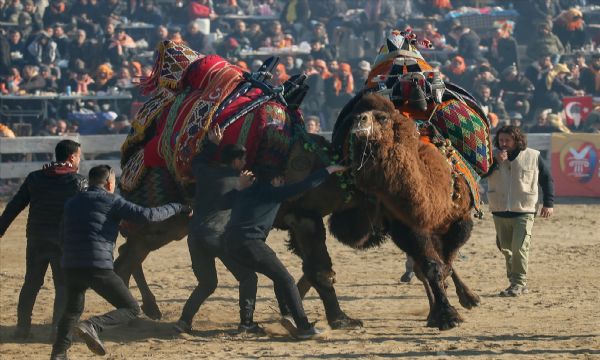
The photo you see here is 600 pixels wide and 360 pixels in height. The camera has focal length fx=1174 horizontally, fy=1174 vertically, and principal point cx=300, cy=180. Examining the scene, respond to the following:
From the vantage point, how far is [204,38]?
81.1 feet

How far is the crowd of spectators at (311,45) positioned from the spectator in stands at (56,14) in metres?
0.02

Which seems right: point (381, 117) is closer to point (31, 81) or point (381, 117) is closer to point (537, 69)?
point (537, 69)

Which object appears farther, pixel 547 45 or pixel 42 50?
pixel 42 50

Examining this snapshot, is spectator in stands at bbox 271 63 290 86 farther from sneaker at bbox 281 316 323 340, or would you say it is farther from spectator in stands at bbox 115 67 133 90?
sneaker at bbox 281 316 323 340

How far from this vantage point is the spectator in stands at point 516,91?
21812mm

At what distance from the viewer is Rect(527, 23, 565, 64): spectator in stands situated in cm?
2345

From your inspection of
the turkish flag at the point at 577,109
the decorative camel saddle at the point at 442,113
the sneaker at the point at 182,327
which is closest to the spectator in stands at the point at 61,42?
the turkish flag at the point at 577,109

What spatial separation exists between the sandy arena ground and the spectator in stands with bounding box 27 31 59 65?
10.3m

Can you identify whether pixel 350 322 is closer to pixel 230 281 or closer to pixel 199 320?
pixel 199 320

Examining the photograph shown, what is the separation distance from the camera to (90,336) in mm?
7402

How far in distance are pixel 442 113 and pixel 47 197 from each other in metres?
3.15

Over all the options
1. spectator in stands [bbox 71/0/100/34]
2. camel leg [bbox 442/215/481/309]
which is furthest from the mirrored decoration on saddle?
spectator in stands [bbox 71/0/100/34]

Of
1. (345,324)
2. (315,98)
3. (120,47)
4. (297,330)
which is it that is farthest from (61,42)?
(297,330)

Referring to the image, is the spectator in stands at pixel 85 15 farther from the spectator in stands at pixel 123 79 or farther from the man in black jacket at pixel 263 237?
the man in black jacket at pixel 263 237
